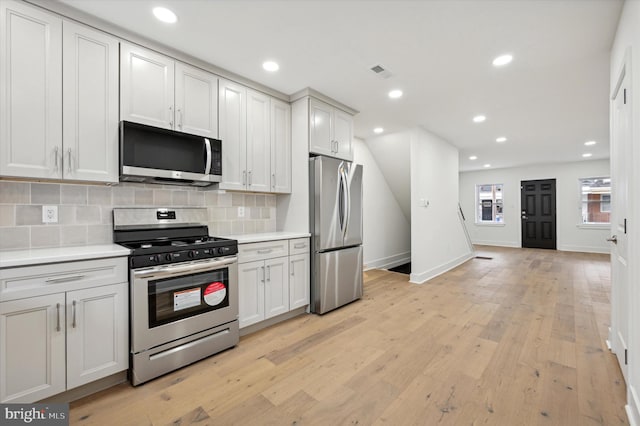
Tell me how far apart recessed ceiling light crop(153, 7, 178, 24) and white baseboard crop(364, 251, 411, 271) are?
15.2ft

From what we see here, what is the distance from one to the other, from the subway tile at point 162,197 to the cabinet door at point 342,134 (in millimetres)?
1987

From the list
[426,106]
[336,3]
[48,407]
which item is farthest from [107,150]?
[426,106]

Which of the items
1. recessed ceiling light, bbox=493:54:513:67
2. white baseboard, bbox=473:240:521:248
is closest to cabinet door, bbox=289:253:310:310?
recessed ceiling light, bbox=493:54:513:67

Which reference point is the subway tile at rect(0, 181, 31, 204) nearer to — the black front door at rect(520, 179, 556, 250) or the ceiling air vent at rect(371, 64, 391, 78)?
the ceiling air vent at rect(371, 64, 391, 78)

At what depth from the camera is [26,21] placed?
183 cm

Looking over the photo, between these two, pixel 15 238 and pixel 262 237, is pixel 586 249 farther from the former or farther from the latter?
pixel 15 238

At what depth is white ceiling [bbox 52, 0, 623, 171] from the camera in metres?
1.97

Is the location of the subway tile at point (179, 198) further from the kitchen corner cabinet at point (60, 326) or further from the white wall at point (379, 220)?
the white wall at point (379, 220)

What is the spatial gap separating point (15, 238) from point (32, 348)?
85 centimetres

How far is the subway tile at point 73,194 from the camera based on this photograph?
7.13ft

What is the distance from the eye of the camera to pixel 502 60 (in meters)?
2.64

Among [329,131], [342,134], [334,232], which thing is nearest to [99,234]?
[334,232]

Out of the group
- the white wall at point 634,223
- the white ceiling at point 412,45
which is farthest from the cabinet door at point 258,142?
the white wall at point 634,223

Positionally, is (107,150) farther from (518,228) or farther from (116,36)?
(518,228)
